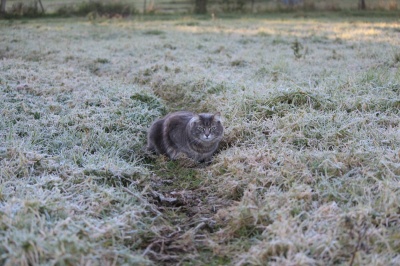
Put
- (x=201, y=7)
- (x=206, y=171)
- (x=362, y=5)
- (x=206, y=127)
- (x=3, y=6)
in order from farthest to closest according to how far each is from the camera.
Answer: (x=201, y=7) → (x=362, y=5) → (x=3, y=6) → (x=206, y=127) → (x=206, y=171)

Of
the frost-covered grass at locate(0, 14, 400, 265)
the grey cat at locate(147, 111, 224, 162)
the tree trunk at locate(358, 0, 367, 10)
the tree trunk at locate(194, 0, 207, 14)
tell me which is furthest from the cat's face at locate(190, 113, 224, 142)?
the tree trunk at locate(194, 0, 207, 14)

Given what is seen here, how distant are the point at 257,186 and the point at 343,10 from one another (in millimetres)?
18617

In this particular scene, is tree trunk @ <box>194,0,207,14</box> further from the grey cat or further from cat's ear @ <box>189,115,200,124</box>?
cat's ear @ <box>189,115,200,124</box>

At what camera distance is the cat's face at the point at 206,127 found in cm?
459

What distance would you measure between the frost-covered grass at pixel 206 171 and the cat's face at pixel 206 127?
0.25 meters

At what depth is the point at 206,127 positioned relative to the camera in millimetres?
4590

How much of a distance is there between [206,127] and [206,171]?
46cm

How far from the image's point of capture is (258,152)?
4289 mm

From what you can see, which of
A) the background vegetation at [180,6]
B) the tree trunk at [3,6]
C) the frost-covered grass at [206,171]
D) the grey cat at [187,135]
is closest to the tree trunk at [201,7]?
the background vegetation at [180,6]

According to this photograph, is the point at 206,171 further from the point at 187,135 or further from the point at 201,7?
the point at 201,7

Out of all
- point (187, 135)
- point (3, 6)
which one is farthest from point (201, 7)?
point (187, 135)

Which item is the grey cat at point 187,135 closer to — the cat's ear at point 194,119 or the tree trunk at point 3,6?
the cat's ear at point 194,119

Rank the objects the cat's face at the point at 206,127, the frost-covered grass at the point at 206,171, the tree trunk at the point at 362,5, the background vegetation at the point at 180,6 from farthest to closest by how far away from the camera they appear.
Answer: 1. the tree trunk at the point at 362,5
2. the background vegetation at the point at 180,6
3. the cat's face at the point at 206,127
4. the frost-covered grass at the point at 206,171

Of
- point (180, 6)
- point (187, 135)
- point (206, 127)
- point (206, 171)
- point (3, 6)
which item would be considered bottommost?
point (206, 171)
